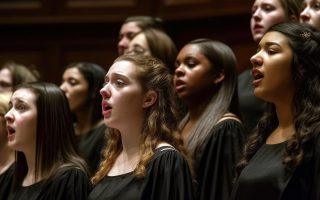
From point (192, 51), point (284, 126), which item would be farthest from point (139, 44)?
point (284, 126)

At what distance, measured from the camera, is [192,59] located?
2816 mm

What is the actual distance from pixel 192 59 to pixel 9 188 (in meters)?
1.01

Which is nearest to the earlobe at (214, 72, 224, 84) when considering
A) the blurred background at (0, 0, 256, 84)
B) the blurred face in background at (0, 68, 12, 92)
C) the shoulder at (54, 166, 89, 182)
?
the shoulder at (54, 166, 89, 182)

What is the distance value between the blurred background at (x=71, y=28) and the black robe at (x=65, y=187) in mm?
2038

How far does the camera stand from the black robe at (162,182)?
221 cm

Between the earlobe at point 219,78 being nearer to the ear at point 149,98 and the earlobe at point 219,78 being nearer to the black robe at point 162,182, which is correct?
the ear at point 149,98

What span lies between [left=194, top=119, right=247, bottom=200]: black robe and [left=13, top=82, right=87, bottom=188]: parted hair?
0.47 meters

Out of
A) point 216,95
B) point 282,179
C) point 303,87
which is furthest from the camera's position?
point 216,95

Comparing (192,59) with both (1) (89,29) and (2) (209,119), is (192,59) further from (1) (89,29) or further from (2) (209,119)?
(1) (89,29)

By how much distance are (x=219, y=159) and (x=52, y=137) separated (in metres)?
0.69

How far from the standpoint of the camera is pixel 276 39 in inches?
86.0

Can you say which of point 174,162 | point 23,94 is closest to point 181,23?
point 23,94

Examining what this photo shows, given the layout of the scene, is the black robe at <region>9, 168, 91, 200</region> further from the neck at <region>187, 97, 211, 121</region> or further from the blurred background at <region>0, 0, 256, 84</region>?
the blurred background at <region>0, 0, 256, 84</region>

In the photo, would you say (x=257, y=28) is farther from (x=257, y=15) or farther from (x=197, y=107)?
(x=197, y=107)
